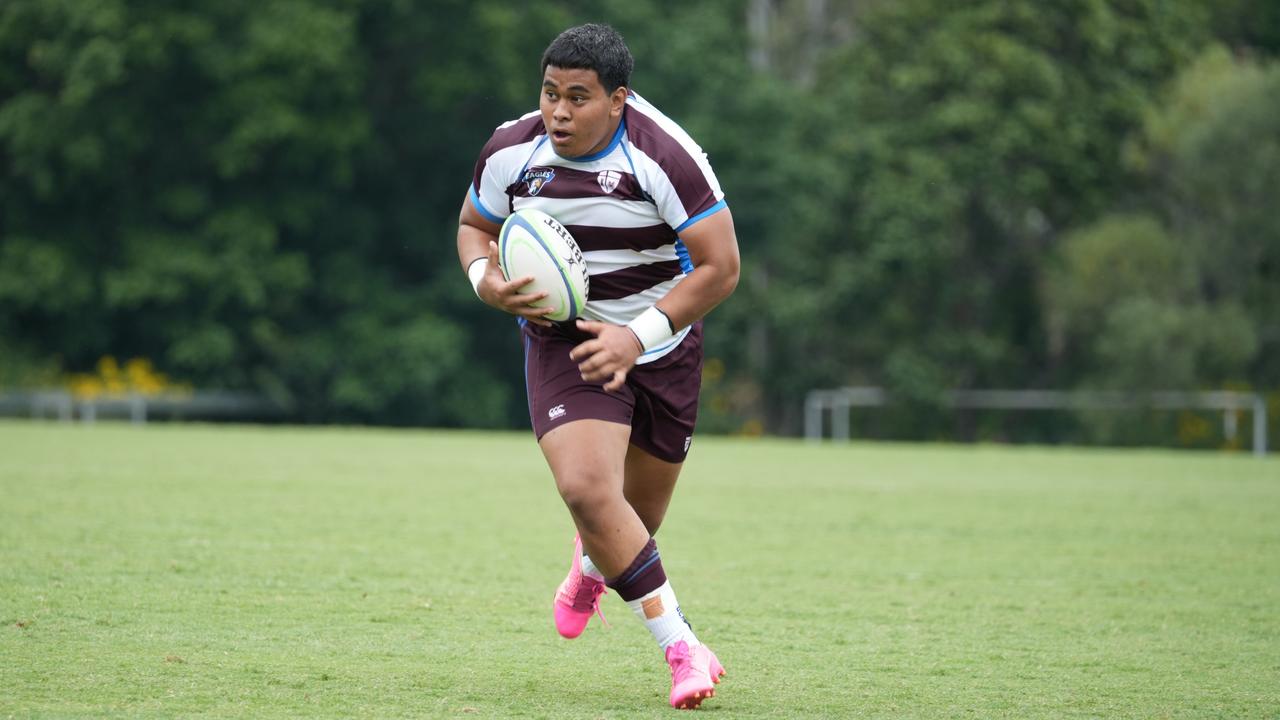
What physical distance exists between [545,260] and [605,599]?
3.06m

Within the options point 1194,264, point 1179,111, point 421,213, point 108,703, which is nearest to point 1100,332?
point 1194,264

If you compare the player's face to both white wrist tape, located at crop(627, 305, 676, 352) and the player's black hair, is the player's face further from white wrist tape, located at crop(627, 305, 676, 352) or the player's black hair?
white wrist tape, located at crop(627, 305, 676, 352)

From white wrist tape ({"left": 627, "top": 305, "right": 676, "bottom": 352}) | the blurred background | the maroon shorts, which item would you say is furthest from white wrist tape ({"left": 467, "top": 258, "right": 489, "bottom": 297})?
the blurred background

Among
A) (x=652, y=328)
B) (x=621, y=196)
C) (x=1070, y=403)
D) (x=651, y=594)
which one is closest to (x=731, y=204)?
(x=1070, y=403)

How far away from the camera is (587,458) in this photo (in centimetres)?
575

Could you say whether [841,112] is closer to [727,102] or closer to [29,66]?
[727,102]

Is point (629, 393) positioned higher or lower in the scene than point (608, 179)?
lower

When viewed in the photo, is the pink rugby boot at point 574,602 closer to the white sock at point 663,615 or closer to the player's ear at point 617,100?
the white sock at point 663,615

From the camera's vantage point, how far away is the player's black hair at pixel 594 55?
19.0 ft

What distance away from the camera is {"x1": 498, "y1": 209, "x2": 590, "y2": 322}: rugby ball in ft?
19.0

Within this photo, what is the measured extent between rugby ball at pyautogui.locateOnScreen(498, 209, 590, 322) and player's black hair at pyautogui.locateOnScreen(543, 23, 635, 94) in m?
0.54

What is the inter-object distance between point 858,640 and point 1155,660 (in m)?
1.20

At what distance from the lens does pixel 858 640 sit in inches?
271

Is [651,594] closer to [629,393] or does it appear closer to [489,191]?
[629,393]
